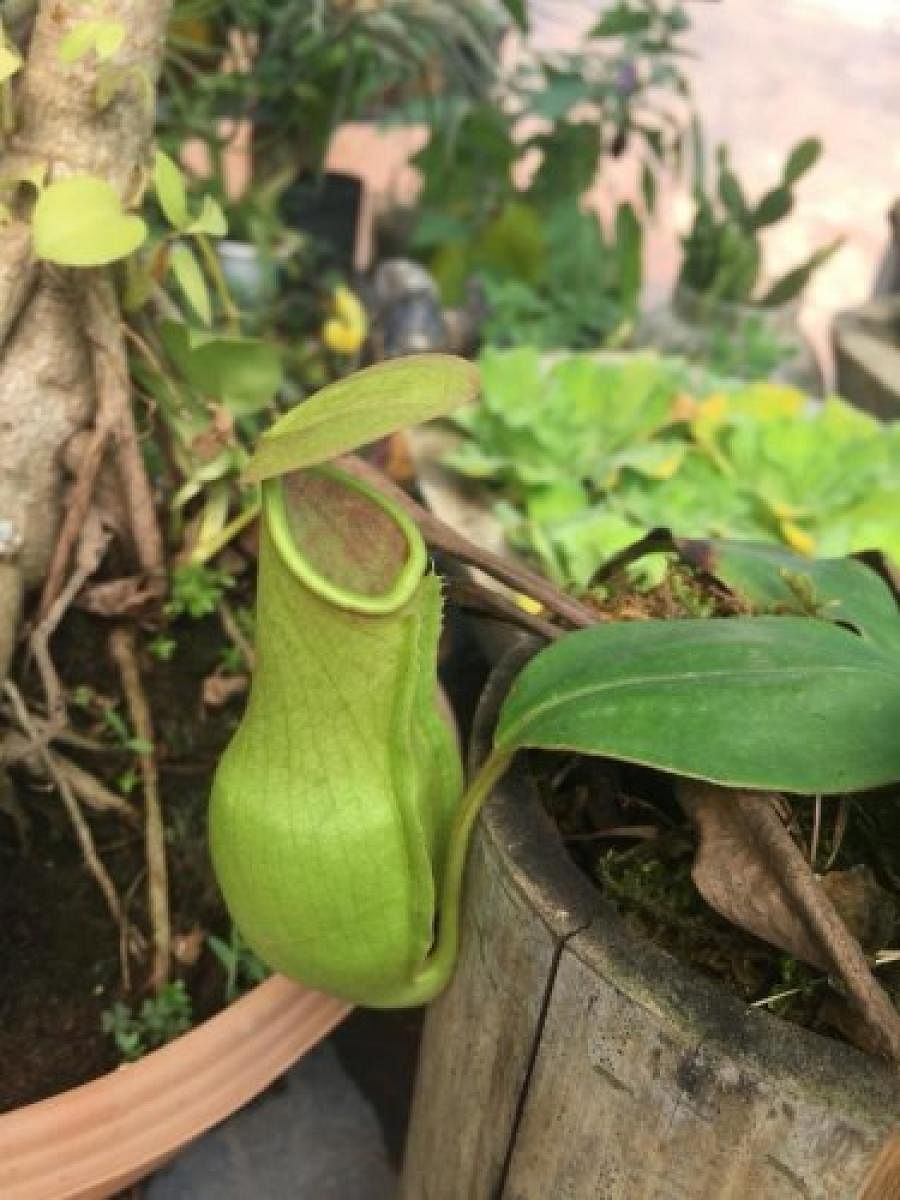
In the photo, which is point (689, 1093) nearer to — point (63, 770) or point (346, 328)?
point (63, 770)

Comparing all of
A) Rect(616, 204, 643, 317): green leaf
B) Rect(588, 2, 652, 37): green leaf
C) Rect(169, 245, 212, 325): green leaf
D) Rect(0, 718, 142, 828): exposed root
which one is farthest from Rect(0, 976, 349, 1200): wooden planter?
Rect(588, 2, 652, 37): green leaf

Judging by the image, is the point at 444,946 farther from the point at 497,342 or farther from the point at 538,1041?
the point at 497,342

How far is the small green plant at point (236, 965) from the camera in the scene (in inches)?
25.1

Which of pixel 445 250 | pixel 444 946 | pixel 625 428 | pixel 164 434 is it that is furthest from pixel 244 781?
pixel 445 250

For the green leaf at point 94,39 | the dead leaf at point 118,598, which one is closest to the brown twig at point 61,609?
the dead leaf at point 118,598

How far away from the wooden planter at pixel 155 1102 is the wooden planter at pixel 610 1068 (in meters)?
0.13

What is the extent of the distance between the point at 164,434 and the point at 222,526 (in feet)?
0.23

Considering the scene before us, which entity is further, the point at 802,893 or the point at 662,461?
the point at 662,461

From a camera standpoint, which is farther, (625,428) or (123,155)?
(625,428)

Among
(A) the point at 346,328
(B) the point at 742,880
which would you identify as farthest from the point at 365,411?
(A) the point at 346,328

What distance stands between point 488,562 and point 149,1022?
0.31 meters

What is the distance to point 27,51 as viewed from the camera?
63cm

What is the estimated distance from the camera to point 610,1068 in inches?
16.0

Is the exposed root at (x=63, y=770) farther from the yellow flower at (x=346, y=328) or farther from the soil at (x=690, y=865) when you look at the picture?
the yellow flower at (x=346, y=328)
